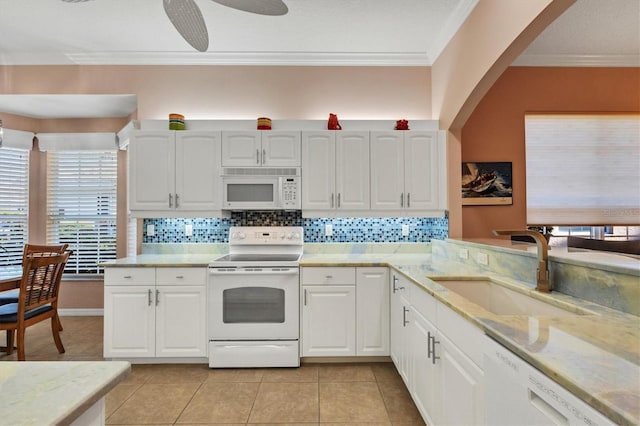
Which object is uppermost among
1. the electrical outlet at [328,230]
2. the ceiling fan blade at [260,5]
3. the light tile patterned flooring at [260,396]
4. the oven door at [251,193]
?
the ceiling fan blade at [260,5]

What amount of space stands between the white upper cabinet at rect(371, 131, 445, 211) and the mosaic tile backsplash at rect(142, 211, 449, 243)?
1.06 ft

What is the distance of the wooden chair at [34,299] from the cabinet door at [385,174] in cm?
291

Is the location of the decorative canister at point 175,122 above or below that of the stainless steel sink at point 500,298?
above

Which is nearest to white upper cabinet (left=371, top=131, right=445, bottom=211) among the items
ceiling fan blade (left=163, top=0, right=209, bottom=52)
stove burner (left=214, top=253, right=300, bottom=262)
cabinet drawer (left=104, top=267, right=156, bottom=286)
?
stove burner (left=214, top=253, right=300, bottom=262)

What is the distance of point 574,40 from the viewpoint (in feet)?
10.1

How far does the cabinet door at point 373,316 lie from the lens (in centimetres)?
283

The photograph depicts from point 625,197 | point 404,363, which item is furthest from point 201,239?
point 625,197

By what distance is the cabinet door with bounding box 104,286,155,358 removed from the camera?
9.24 feet

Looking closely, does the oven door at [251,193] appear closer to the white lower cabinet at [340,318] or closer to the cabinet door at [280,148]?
the cabinet door at [280,148]

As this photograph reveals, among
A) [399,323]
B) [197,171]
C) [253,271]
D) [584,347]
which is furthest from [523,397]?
[197,171]

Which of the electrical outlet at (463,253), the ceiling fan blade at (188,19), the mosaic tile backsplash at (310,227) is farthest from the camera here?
the mosaic tile backsplash at (310,227)

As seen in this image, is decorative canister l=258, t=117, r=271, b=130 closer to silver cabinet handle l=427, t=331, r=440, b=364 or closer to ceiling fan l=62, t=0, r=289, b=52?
ceiling fan l=62, t=0, r=289, b=52

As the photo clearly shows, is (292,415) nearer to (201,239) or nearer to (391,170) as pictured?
(201,239)

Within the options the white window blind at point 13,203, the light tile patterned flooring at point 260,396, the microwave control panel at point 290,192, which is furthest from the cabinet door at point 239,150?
the white window blind at point 13,203
